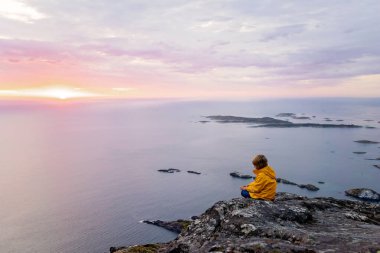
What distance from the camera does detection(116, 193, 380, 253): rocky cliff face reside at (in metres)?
8.77

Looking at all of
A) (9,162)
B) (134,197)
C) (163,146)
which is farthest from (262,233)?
(163,146)

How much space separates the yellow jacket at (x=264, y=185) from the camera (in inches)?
500

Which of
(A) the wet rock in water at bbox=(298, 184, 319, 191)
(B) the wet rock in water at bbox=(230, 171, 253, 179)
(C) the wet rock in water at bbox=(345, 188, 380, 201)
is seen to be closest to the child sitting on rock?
(C) the wet rock in water at bbox=(345, 188, 380, 201)

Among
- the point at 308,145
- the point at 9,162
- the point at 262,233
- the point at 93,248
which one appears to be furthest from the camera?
the point at 308,145

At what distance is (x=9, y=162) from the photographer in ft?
516

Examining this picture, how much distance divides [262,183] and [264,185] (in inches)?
5.7

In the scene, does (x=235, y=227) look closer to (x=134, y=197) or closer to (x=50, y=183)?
(x=134, y=197)

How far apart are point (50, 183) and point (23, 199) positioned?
19566mm

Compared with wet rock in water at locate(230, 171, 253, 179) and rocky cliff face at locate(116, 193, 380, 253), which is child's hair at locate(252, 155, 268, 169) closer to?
rocky cliff face at locate(116, 193, 380, 253)

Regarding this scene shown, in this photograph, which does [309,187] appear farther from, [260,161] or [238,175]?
[260,161]

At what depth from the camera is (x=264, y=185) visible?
12797mm

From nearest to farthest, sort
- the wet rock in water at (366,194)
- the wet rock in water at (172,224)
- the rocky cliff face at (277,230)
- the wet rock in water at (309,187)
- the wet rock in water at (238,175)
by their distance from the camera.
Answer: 1. the rocky cliff face at (277,230)
2. the wet rock in water at (172,224)
3. the wet rock in water at (366,194)
4. the wet rock in water at (309,187)
5. the wet rock in water at (238,175)

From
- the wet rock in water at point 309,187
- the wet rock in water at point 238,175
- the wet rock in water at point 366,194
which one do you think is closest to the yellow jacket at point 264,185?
the wet rock in water at point 366,194

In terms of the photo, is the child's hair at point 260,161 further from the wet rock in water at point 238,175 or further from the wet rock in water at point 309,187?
the wet rock in water at point 238,175
